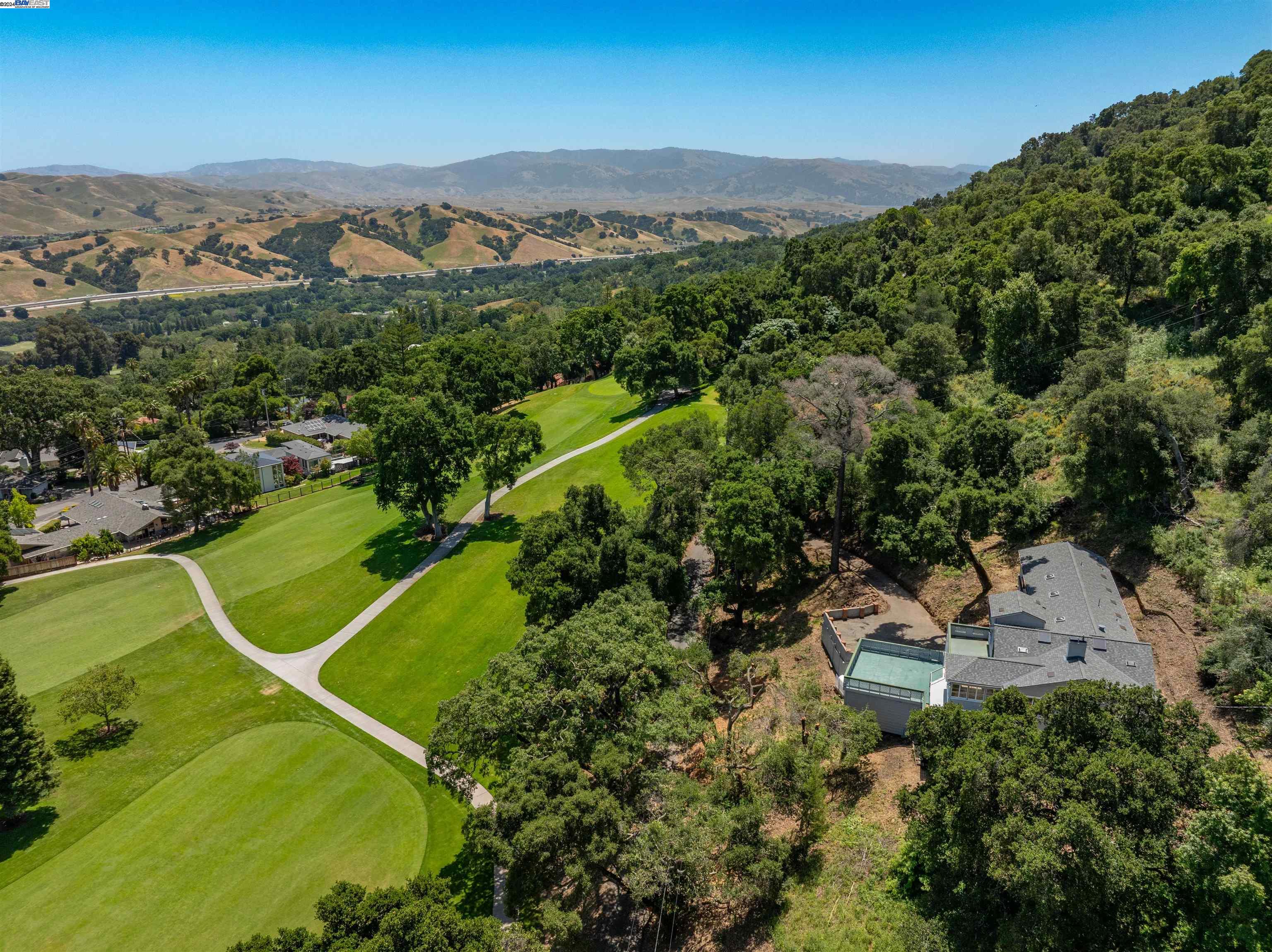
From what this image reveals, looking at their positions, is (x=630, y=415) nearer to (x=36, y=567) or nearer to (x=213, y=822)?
(x=213, y=822)

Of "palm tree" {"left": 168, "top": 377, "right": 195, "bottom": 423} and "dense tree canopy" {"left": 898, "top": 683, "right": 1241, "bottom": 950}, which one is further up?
"dense tree canopy" {"left": 898, "top": 683, "right": 1241, "bottom": 950}

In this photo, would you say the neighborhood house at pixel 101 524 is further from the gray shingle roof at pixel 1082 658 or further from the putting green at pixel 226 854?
the gray shingle roof at pixel 1082 658

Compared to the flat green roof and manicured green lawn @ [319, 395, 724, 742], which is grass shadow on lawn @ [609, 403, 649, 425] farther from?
the flat green roof

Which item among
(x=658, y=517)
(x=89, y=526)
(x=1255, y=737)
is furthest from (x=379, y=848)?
(x=89, y=526)

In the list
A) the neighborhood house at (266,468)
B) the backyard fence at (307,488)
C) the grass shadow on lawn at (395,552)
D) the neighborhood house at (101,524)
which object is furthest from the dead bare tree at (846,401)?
the neighborhood house at (266,468)

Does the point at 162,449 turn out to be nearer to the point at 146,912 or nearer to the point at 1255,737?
the point at 146,912

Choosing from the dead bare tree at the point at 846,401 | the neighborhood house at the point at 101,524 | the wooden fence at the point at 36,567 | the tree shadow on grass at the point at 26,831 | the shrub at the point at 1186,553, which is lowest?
the wooden fence at the point at 36,567

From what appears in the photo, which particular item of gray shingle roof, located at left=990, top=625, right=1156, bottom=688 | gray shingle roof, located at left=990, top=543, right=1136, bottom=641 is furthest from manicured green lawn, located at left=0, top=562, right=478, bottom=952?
gray shingle roof, located at left=990, top=543, right=1136, bottom=641
